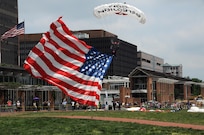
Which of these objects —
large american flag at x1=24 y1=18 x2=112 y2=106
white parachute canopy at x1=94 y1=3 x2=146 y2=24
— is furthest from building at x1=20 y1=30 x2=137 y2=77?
large american flag at x1=24 y1=18 x2=112 y2=106

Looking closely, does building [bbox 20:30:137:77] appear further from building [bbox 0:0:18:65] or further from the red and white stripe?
the red and white stripe

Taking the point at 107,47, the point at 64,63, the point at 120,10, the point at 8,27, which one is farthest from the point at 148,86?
the point at 64,63

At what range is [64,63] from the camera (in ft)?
67.3

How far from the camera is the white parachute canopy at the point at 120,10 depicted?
2838 centimetres

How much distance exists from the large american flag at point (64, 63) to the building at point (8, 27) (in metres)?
95.4

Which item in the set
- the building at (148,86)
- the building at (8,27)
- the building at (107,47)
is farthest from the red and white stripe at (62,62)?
the building at (107,47)

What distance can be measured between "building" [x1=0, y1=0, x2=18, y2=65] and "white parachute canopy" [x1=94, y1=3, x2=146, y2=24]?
285ft

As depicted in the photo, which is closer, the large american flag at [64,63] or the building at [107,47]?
the large american flag at [64,63]

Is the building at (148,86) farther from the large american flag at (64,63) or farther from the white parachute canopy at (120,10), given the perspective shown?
the large american flag at (64,63)

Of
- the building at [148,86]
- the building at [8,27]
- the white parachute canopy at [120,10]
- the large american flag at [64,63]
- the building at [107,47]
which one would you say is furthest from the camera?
the building at [107,47]

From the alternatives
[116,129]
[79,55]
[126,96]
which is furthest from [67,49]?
[126,96]

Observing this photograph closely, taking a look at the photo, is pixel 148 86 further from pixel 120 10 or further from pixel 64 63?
pixel 64 63

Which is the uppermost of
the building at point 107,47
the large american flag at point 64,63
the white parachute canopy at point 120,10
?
the building at point 107,47

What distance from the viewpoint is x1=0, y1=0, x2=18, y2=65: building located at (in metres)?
116
